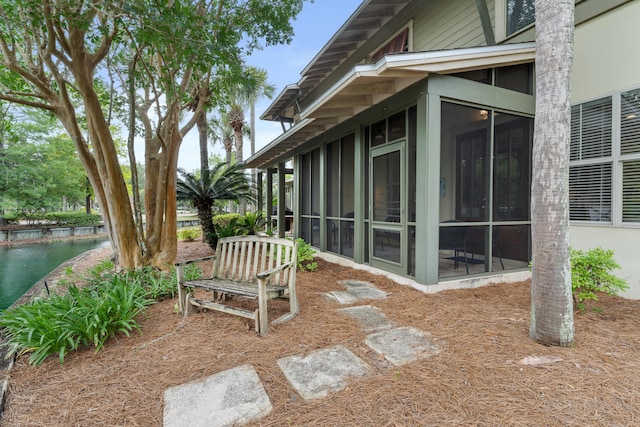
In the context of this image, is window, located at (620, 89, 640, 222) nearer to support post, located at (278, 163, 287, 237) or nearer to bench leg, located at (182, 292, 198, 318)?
bench leg, located at (182, 292, 198, 318)

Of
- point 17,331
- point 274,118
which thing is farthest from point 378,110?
point 274,118

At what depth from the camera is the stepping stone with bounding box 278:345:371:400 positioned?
6.96 ft

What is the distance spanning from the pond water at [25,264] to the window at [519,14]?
37.3 feet

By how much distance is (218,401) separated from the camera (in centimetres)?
202

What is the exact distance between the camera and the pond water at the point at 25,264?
7.20 m

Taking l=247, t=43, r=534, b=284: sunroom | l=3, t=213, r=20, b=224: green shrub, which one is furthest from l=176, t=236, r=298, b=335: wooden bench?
l=3, t=213, r=20, b=224: green shrub

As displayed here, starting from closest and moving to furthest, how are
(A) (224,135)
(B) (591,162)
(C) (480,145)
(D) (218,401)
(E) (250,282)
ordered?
1. (D) (218,401)
2. (E) (250,282)
3. (B) (591,162)
4. (C) (480,145)
5. (A) (224,135)

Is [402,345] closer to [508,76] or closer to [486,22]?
[508,76]

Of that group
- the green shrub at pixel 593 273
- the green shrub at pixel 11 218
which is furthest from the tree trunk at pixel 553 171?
the green shrub at pixel 11 218

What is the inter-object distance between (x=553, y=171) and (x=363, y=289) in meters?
3.02

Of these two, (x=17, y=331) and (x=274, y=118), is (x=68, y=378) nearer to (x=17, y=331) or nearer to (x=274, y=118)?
(x=17, y=331)

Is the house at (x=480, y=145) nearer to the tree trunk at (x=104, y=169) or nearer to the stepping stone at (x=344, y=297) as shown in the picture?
the stepping stone at (x=344, y=297)

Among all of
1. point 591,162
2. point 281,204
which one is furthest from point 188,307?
point 281,204

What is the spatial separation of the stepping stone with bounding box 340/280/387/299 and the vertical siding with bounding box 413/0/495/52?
16.9 ft
